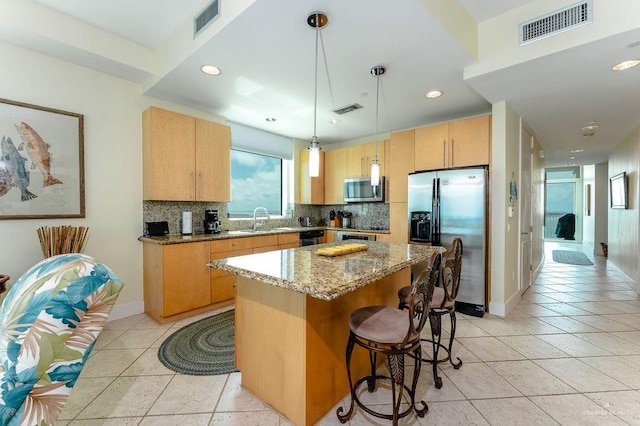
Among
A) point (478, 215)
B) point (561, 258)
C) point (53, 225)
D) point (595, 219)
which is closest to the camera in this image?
point (53, 225)

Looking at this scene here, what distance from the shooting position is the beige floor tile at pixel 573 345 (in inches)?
96.5

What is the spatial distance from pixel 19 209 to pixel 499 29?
4.52 meters

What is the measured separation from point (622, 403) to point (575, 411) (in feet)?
1.23

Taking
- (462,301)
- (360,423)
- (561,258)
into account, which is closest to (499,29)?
(462,301)

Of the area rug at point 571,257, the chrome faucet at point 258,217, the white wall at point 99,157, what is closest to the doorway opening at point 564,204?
the area rug at point 571,257

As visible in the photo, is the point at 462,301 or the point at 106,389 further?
the point at 462,301

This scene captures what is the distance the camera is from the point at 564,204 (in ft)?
34.0

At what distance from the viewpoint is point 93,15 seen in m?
2.46

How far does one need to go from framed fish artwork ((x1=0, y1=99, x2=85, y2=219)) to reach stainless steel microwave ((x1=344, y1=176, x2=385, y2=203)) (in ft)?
11.7

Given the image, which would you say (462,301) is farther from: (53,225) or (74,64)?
(74,64)

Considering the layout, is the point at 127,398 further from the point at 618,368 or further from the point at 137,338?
the point at 618,368

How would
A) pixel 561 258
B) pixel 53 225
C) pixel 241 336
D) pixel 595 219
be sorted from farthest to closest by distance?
pixel 595 219 < pixel 561 258 < pixel 53 225 < pixel 241 336

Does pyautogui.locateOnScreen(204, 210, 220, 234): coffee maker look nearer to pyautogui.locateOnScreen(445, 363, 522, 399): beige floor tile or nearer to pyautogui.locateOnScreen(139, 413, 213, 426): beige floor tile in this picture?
pyautogui.locateOnScreen(139, 413, 213, 426): beige floor tile

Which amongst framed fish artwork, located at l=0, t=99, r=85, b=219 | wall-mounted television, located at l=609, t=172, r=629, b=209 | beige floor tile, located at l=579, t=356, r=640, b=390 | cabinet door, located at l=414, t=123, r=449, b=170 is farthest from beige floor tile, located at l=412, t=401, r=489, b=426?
wall-mounted television, located at l=609, t=172, r=629, b=209
